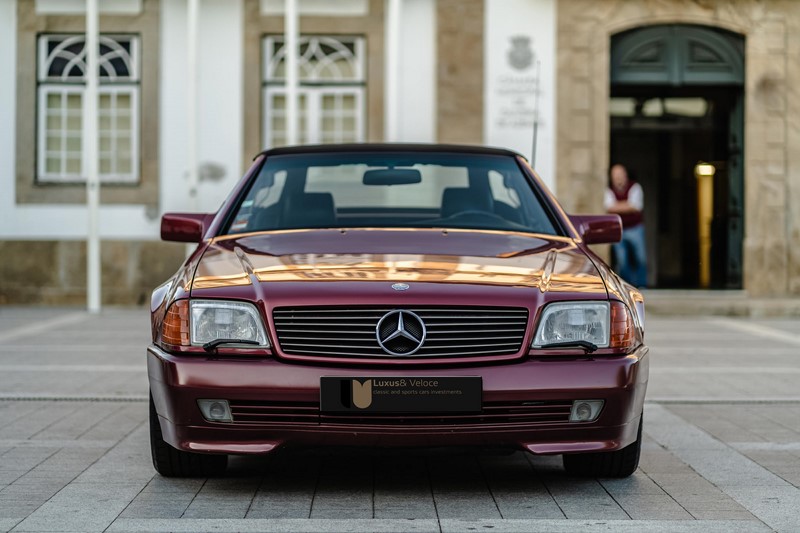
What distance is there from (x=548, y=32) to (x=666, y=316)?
13.0ft

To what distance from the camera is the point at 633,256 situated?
687 inches

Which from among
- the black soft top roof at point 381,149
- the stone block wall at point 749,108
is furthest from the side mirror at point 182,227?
the stone block wall at point 749,108

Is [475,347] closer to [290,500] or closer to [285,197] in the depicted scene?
[290,500]

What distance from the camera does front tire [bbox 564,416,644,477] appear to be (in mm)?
5707

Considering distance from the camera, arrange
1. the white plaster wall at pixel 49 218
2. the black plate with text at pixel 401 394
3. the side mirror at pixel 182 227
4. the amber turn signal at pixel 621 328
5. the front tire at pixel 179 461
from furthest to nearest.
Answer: the white plaster wall at pixel 49 218 < the side mirror at pixel 182 227 < the front tire at pixel 179 461 < the amber turn signal at pixel 621 328 < the black plate with text at pixel 401 394

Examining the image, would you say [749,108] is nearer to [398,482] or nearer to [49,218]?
[49,218]

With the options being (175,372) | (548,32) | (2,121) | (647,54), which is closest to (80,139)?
(2,121)

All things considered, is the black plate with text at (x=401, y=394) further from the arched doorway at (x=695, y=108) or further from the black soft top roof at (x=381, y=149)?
the arched doorway at (x=695, y=108)

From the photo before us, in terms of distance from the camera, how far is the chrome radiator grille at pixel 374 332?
201 inches

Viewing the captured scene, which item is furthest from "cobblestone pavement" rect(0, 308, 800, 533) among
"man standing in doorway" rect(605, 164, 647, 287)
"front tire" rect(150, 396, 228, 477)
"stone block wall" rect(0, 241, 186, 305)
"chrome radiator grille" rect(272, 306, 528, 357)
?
"stone block wall" rect(0, 241, 186, 305)

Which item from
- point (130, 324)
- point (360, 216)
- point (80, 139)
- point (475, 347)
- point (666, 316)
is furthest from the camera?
point (80, 139)

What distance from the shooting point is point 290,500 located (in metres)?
5.30

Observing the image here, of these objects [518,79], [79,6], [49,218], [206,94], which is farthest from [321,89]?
[49,218]

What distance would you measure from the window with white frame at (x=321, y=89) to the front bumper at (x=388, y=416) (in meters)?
13.5
